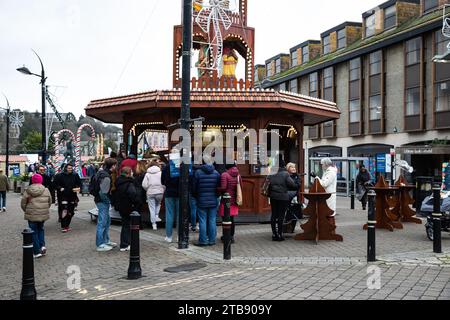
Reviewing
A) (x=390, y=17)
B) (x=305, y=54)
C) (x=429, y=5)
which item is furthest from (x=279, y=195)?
(x=305, y=54)

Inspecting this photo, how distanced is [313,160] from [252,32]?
56.0 ft

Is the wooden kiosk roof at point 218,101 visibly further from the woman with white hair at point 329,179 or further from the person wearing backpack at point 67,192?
the woman with white hair at point 329,179

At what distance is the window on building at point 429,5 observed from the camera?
29.5 m

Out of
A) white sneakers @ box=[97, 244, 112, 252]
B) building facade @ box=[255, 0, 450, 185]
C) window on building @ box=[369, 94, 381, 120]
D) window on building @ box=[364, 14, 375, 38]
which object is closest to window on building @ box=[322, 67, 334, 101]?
building facade @ box=[255, 0, 450, 185]

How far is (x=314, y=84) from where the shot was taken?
39781 mm

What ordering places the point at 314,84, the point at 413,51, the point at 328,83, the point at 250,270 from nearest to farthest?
the point at 250,270
the point at 413,51
the point at 328,83
the point at 314,84

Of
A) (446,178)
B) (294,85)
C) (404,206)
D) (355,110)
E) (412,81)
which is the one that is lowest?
(404,206)

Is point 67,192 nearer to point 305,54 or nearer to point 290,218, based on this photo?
point 290,218

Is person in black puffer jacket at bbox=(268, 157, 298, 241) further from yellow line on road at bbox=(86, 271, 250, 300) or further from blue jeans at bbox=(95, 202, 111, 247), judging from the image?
blue jeans at bbox=(95, 202, 111, 247)

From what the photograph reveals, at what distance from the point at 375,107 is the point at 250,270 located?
95.3 ft

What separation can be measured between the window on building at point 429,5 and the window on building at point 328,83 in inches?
352

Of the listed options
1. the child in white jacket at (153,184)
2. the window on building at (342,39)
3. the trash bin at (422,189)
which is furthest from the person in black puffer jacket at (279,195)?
the window on building at (342,39)

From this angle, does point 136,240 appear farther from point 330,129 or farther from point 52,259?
point 330,129
